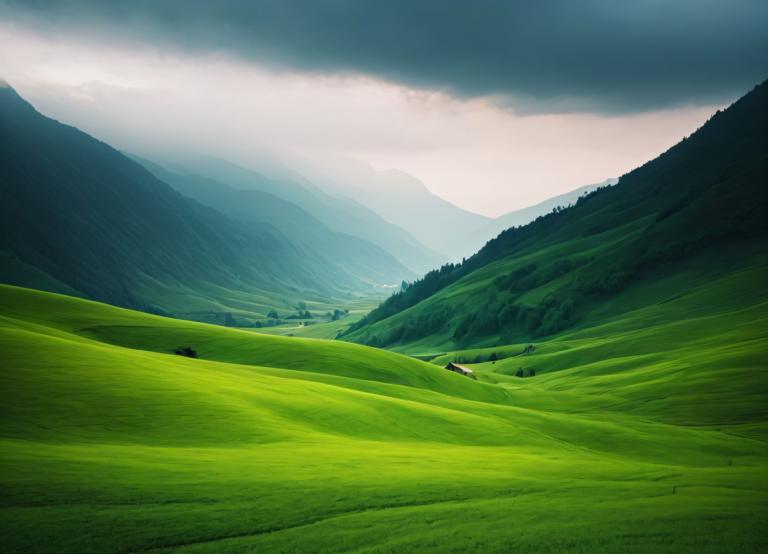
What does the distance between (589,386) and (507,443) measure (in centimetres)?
7392

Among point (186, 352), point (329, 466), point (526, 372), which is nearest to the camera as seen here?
point (329, 466)

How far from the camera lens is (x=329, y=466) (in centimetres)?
3709

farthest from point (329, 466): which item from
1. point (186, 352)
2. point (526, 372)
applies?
point (526, 372)

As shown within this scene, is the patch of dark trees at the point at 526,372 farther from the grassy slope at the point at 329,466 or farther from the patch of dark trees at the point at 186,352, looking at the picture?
the patch of dark trees at the point at 186,352

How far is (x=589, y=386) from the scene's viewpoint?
12581 cm

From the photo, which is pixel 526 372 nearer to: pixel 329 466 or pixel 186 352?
pixel 186 352

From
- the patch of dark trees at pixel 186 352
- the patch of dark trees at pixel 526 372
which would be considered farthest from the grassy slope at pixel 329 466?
the patch of dark trees at pixel 526 372

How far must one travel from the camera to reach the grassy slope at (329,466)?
24.9 metres

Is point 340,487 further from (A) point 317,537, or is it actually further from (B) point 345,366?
(B) point 345,366

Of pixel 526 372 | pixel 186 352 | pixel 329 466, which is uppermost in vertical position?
pixel 186 352

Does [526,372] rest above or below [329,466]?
below

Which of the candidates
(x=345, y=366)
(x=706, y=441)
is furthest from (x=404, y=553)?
(x=345, y=366)

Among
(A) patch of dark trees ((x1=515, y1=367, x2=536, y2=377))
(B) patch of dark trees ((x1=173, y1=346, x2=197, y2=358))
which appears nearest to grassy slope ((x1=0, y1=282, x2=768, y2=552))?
(B) patch of dark trees ((x1=173, y1=346, x2=197, y2=358))

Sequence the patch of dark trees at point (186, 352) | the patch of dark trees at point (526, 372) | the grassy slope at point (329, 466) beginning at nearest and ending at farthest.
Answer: the grassy slope at point (329, 466) < the patch of dark trees at point (186, 352) < the patch of dark trees at point (526, 372)
